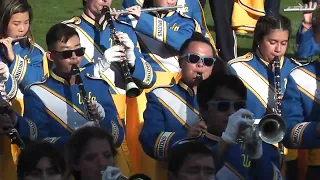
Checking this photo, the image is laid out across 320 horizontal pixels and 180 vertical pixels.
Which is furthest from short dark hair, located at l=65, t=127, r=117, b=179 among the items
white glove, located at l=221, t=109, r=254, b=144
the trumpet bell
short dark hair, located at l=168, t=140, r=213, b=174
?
the trumpet bell

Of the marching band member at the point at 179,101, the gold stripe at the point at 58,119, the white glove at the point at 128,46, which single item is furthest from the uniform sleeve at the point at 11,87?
the marching band member at the point at 179,101

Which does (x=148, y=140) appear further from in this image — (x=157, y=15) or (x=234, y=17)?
(x=234, y=17)

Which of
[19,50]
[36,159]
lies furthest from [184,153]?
[19,50]

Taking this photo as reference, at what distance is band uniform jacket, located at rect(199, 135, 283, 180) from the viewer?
5633 mm

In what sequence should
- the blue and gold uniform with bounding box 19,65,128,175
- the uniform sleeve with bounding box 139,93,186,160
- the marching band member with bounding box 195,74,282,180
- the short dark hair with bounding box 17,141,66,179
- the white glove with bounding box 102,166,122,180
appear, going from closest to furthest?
1. the white glove with bounding box 102,166,122,180
2. the short dark hair with bounding box 17,141,66,179
3. the marching band member with bounding box 195,74,282,180
4. the uniform sleeve with bounding box 139,93,186,160
5. the blue and gold uniform with bounding box 19,65,128,175

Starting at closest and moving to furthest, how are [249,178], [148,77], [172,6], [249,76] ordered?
1. [249,178]
2. [249,76]
3. [148,77]
4. [172,6]

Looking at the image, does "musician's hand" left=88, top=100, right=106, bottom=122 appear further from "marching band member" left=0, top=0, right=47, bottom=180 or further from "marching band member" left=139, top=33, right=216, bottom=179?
"marching band member" left=0, top=0, right=47, bottom=180

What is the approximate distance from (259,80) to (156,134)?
0.92 metres

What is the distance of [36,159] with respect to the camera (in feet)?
16.9

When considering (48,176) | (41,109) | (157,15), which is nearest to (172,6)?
(157,15)

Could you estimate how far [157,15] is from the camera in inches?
307

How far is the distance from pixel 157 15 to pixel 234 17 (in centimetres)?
214

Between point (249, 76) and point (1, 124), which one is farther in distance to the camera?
point (249, 76)

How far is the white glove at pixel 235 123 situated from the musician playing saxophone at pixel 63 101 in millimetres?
1465
